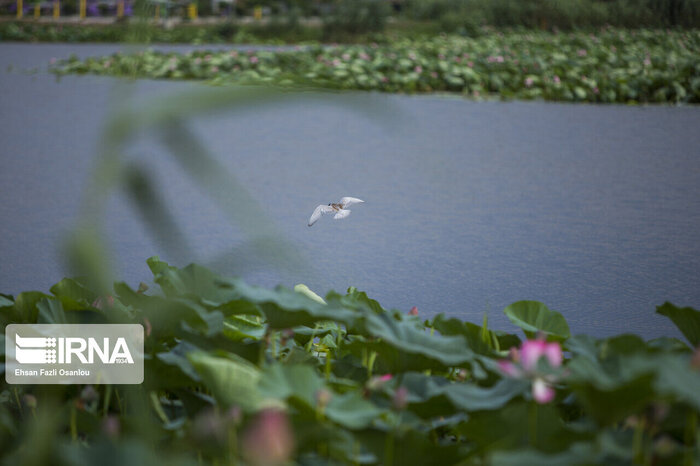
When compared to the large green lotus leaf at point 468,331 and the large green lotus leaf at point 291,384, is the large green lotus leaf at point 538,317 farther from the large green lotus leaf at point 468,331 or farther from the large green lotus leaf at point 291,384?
the large green lotus leaf at point 291,384

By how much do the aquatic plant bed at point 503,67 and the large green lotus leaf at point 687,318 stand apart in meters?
3.28

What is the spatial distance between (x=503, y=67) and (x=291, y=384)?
4958 mm

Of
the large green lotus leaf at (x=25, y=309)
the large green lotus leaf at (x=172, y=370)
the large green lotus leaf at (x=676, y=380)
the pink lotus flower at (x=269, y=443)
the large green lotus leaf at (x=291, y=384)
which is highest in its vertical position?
the large green lotus leaf at (x=676, y=380)

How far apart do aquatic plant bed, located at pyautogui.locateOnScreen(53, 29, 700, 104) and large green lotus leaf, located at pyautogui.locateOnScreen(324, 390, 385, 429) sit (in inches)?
137

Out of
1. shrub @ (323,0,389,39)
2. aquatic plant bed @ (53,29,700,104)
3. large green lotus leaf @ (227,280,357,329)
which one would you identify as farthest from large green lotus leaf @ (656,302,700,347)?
shrub @ (323,0,389,39)

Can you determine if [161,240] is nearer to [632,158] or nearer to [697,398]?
[697,398]

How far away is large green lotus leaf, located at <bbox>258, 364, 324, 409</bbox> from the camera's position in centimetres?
66

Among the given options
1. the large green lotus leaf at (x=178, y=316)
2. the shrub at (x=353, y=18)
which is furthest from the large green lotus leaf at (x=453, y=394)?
the shrub at (x=353, y=18)

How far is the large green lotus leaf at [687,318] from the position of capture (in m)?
0.89

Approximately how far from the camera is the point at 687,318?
90cm

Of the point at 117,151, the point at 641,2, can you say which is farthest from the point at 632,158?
the point at 641,2

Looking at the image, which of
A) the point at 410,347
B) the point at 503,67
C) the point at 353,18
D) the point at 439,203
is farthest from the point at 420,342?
the point at 353,18

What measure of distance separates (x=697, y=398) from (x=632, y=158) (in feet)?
9.04

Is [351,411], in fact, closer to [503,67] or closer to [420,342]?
[420,342]
